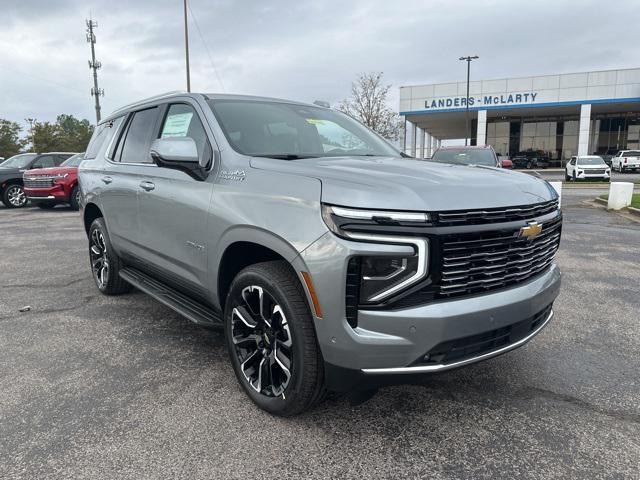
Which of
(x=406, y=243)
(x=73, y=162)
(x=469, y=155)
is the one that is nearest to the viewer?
(x=406, y=243)

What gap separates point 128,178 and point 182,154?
1399 millimetres

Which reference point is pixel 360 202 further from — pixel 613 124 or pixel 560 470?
pixel 613 124

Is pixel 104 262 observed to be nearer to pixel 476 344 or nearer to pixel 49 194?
pixel 476 344

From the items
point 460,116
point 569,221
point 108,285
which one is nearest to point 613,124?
point 460,116

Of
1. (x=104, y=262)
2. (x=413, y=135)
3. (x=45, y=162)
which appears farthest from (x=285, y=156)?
(x=413, y=135)

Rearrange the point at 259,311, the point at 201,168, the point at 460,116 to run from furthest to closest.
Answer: the point at 460,116 → the point at 201,168 → the point at 259,311

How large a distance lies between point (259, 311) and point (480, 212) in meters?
1.29

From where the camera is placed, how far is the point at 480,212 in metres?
2.37

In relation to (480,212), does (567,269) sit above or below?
below

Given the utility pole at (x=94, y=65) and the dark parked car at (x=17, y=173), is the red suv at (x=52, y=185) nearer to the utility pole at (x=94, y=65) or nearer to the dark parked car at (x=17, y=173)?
the dark parked car at (x=17, y=173)

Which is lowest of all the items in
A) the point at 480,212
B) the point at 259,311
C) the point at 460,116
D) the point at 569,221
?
the point at 569,221

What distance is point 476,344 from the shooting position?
94.3 inches

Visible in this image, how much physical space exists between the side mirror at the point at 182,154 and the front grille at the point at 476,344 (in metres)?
1.79

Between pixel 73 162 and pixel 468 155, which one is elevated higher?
pixel 468 155
